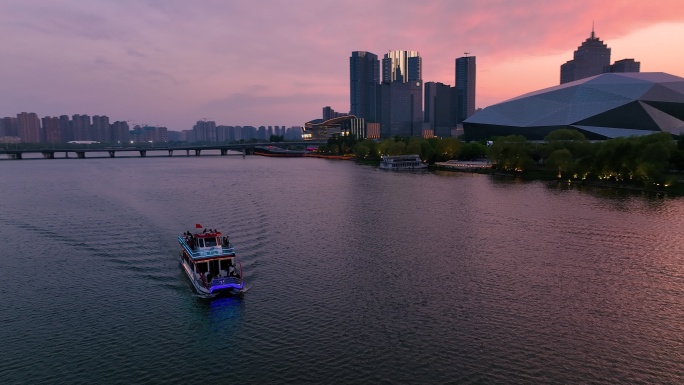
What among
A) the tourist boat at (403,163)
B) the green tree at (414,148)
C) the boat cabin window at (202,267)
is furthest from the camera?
the green tree at (414,148)

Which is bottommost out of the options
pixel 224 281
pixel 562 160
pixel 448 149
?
pixel 224 281

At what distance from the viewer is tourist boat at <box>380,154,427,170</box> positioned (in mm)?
136625

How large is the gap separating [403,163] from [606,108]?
199 feet

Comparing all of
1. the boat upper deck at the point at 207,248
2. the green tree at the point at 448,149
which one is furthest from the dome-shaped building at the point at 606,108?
the boat upper deck at the point at 207,248

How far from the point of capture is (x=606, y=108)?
135m

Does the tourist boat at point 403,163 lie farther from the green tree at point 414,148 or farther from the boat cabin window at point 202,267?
the boat cabin window at point 202,267

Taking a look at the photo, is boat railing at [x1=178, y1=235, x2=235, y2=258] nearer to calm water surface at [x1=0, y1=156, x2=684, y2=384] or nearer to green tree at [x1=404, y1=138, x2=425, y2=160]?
calm water surface at [x1=0, y1=156, x2=684, y2=384]

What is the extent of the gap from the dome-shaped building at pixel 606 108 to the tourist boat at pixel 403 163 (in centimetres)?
4181

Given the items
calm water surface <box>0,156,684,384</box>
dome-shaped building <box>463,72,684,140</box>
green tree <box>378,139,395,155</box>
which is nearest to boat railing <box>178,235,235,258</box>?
calm water surface <box>0,156,684,384</box>

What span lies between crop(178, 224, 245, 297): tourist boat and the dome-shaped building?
417 ft

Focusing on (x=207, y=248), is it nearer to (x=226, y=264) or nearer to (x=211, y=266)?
(x=211, y=266)

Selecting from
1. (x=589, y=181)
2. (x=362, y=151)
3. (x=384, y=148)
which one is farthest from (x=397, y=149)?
(x=589, y=181)

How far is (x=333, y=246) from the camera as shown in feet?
148

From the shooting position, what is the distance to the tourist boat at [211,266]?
105ft
